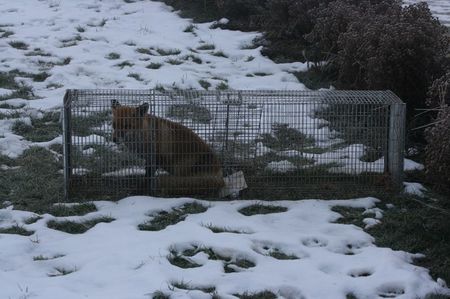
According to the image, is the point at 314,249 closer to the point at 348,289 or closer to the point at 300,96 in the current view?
the point at 348,289

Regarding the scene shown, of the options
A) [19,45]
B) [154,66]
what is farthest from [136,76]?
[19,45]

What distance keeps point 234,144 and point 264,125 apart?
23.3 inches

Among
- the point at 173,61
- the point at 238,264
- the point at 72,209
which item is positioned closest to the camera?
the point at 238,264

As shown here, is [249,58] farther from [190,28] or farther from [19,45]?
[19,45]

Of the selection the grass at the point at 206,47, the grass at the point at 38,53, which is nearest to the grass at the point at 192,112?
the grass at the point at 38,53

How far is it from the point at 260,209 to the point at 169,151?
110 centimetres

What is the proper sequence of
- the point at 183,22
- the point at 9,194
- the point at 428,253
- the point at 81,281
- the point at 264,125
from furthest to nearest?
the point at 183,22, the point at 264,125, the point at 9,194, the point at 428,253, the point at 81,281

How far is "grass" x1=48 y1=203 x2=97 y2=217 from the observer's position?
19.3 ft

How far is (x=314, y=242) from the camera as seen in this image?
5418 millimetres

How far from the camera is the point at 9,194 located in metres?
6.28

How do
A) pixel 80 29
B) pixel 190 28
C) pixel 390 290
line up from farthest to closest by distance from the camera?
1. pixel 190 28
2. pixel 80 29
3. pixel 390 290

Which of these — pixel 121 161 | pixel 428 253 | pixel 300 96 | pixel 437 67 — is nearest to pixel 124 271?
pixel 121 161

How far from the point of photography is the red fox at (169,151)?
6.28 m

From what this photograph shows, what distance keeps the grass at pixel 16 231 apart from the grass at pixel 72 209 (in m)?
0.41
